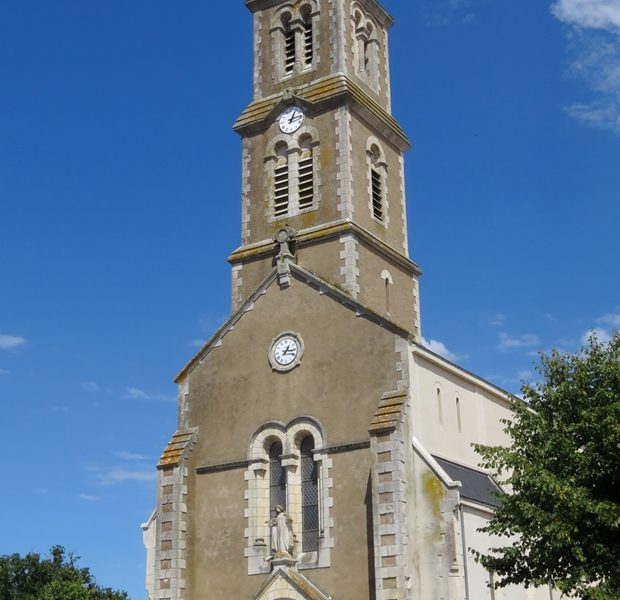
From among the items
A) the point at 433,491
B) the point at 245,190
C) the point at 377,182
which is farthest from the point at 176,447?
the point at 377,182

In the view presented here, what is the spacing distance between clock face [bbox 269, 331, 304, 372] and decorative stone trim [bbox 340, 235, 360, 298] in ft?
9.14

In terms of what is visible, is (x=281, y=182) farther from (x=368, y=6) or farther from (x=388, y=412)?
(x=388, y=412)

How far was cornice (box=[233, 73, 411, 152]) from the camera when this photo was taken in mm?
32094

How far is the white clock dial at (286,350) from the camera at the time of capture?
89.2 ft

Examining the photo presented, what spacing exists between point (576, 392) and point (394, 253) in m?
12.0

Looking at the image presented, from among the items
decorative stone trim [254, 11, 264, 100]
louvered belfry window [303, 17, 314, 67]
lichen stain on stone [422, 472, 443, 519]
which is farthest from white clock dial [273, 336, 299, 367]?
louvered belfry window [303, 17, 314, 67]

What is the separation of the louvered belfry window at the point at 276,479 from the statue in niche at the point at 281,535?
950mm

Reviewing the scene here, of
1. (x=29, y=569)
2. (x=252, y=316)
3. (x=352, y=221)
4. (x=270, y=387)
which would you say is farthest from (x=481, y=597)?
(x=29, y=569)

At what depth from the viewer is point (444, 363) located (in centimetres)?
2716

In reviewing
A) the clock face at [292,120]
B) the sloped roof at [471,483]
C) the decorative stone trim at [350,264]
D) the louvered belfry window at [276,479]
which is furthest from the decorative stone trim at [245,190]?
the sloped roof at [471,483]

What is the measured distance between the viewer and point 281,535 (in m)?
25.0

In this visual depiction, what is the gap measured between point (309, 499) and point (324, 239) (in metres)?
8.23

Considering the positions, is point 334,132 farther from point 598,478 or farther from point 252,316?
point 598,478

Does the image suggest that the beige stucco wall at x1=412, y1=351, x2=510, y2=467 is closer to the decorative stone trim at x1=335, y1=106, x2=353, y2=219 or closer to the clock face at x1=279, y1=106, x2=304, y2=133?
the decorative stone trim at x1=335, y1=106, x2=353, y2=219
